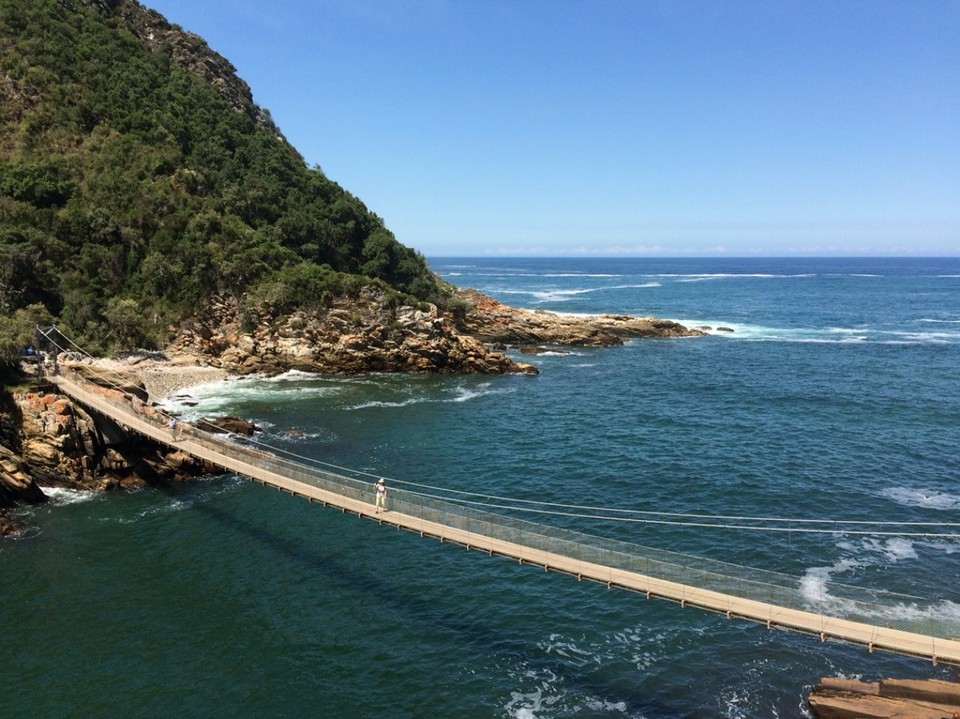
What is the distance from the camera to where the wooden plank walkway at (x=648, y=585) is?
14.7 metres

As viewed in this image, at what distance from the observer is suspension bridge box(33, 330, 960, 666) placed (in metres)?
15.0

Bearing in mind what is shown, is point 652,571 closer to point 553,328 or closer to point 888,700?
point 888,700

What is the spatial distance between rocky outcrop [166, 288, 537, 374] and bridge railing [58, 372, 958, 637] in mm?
29384

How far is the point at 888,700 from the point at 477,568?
1309 centimetres

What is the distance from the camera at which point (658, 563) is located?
1747cm

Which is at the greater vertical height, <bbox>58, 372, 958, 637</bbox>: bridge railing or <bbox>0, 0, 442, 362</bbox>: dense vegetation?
<bbox>0, 0, 442, 362</bbox>: dense vegetation

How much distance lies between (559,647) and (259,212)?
56.7 m

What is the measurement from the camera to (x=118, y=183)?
57.6 metres

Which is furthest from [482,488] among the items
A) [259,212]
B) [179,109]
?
[179,109]

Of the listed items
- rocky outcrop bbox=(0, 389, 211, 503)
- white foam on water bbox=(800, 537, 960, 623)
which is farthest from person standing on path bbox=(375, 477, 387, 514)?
rocky outcrop bbox=(0, 389, 211, 503)

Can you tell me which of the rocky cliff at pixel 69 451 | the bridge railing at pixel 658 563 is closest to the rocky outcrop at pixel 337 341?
the rocky cliff at pixel 69 451

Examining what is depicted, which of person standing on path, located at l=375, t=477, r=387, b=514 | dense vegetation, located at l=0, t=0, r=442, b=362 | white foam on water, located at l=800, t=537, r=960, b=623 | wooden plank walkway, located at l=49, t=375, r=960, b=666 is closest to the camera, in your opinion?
wooden plank walkway, located at l=49, t=375, r=960, b=666

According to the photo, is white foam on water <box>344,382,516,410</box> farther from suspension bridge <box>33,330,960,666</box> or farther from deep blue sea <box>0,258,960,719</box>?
suspension bridge <box>33,330,960,666</box>

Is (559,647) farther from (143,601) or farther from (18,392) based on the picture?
(18,392)
